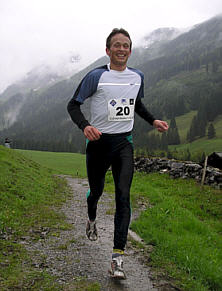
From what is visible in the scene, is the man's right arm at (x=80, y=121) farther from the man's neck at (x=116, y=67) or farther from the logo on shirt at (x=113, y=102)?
the man's neck at (x=116, y=67)

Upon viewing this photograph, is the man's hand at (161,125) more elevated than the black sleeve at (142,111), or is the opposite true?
the black sleeve at (142,111)

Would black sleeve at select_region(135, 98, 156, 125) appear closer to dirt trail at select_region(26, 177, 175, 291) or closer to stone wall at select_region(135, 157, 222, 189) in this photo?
dirt trail at select_region(26, 177, 175, 291)

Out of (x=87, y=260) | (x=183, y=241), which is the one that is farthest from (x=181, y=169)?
(x=87, y=260)


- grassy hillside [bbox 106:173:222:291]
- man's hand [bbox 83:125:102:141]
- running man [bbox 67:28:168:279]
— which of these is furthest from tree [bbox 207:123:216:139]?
man's hand [bbox 83:125:102:141]

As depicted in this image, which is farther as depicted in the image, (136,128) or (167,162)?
(136,128)

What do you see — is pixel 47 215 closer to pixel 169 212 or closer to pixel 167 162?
pixel 169 212

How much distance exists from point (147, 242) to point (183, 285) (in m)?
1.88

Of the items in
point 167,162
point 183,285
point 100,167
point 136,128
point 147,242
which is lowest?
point 136,128

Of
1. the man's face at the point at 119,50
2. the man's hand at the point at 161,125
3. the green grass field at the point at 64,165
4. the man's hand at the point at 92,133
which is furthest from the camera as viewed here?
the green grass field at the point at 64,165

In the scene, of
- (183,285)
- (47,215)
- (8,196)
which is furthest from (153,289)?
(8,196)

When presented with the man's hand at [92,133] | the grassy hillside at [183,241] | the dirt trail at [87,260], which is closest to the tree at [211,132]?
the grassy hillside at [183,241]

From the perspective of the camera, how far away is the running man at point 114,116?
13.8ft

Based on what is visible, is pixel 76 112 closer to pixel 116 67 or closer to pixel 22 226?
pixel 116 67

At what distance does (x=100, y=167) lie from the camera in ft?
14.7
